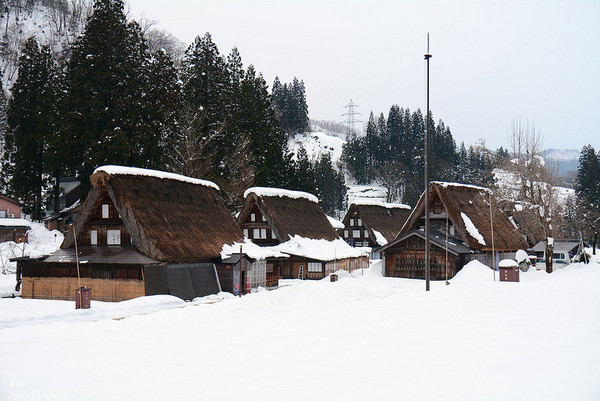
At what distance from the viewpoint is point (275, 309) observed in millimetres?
21172

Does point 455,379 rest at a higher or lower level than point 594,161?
lower

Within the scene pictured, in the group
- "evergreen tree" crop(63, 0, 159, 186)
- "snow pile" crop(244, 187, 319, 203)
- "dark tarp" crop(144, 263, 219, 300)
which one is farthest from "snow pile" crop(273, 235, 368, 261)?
"evergreen tree" crop(63, 0, 159, 186)

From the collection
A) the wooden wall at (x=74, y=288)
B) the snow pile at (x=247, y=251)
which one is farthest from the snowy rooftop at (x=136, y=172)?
the wooden wall at (x=74, y=288)

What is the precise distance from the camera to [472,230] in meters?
42.2

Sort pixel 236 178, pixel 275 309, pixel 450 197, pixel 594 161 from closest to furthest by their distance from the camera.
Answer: pixel 275 309, pixel 450 197, pixel 236 178, pixel 594 161

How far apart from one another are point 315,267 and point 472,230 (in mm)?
14205

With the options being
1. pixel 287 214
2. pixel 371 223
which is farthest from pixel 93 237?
pixel 371 223

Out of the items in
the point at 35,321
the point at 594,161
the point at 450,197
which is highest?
the point at 594,161

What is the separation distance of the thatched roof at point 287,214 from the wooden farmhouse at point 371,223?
61.4 ft

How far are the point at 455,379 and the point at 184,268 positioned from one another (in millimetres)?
22834

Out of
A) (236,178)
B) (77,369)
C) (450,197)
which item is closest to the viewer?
(77,369)

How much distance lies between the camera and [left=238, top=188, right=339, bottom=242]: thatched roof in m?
47.0

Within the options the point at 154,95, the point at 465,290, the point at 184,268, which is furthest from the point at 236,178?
the point at 465,290

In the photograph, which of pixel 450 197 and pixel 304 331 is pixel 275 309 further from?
pixel 450 197
